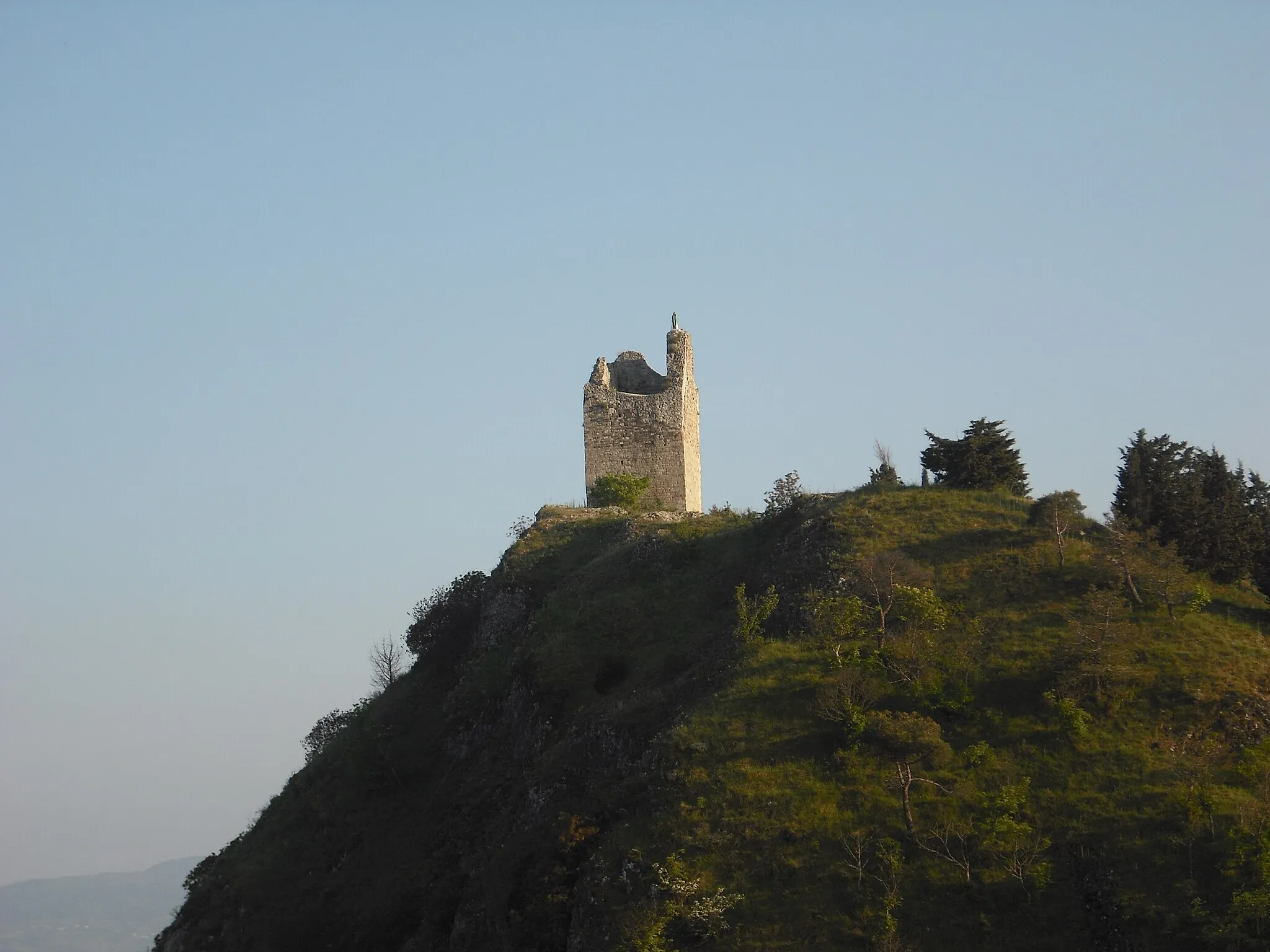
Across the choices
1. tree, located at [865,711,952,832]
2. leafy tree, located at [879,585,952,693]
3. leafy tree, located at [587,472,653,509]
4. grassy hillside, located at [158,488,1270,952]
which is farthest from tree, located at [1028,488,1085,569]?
leafy tree, located at [587,472,653,509]

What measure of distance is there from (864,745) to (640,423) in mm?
31855

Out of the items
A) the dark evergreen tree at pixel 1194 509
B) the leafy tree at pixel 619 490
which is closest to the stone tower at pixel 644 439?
the leafy tree at pixel 619 490

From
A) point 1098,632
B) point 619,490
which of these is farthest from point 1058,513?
point 619,490

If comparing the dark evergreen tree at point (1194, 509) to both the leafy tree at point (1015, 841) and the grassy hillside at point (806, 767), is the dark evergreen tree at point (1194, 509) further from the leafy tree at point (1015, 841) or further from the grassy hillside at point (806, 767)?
the leafy tree at point (1015, 841)

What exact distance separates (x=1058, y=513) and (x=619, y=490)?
23339 mm

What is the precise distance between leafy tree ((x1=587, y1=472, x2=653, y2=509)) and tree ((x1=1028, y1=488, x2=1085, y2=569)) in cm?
2161

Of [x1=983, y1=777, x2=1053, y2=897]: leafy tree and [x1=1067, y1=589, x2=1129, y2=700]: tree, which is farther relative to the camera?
[x1=1067, y1=589, x2=1129, y2=700]: tree

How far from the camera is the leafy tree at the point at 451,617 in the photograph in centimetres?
5372

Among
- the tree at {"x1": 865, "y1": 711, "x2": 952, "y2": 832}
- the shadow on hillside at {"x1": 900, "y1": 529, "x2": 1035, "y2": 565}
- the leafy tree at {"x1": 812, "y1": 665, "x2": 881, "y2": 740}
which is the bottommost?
the tree at {"x1": 865, "y1": 711, "x2": 952, "y2": 832}

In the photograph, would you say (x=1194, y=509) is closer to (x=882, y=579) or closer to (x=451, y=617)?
(x=882, y=579)

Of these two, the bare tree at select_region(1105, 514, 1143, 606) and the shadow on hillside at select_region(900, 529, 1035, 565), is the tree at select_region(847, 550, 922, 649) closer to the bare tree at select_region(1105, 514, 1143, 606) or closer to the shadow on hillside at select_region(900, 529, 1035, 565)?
the shadow on hillside at select_region(900, 529, 1035, 565)

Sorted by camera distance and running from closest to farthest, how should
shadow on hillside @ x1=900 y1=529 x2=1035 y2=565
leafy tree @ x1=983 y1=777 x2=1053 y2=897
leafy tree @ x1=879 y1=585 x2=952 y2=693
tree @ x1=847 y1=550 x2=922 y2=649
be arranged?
leafy tree @ x1=983 y1=777 x2=1053 y2=897
leafy tree @ x1=879 y1=585 x2=952 y2=693
tree @ x1=847 y1=550 x2=922 y2=649
shadow on hillside @ x1=900 y1=529 x2=1035 y2=565

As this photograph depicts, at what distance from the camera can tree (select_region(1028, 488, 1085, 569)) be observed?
44.1 meters

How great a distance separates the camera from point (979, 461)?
51.4 metres
